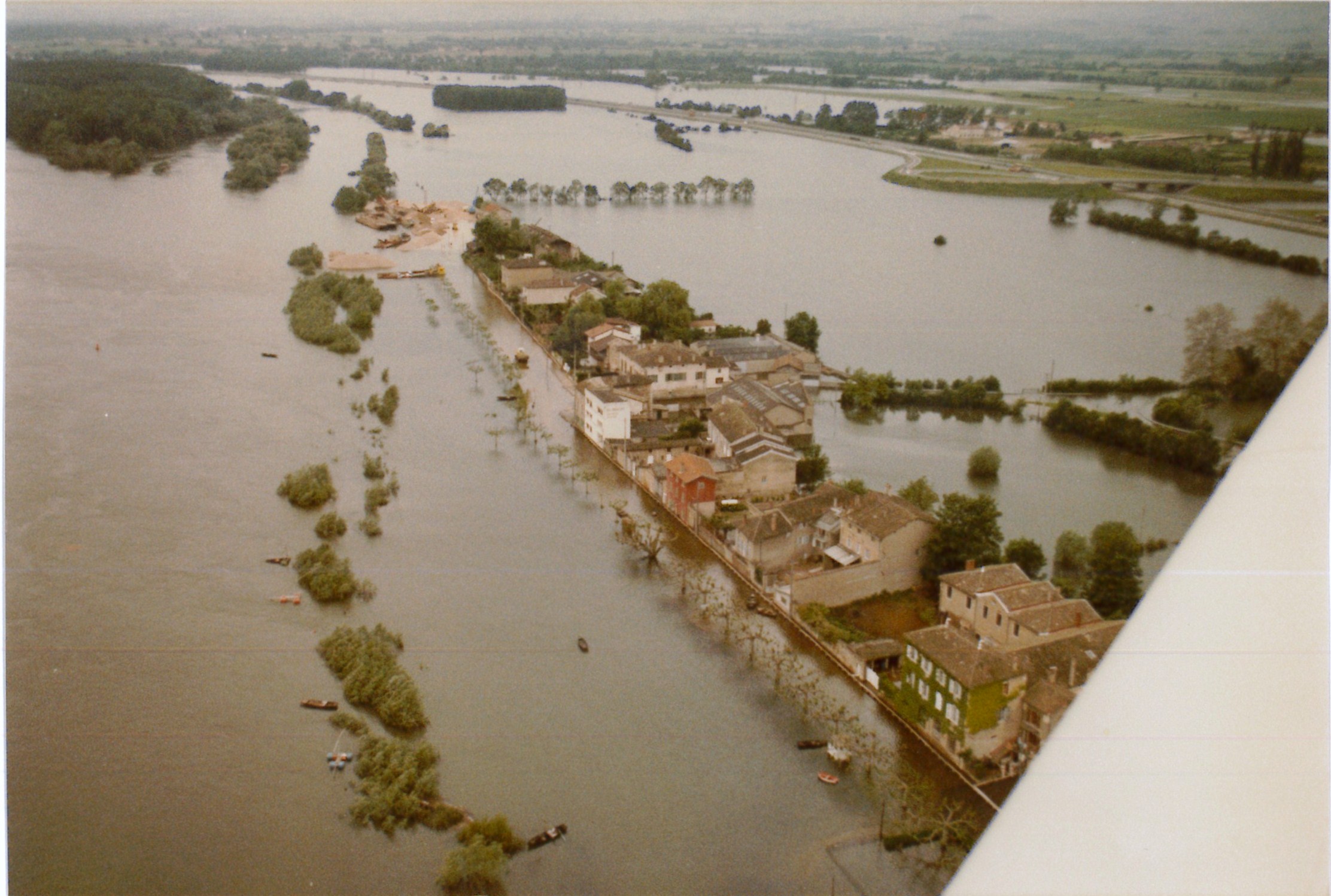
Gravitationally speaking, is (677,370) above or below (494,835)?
above

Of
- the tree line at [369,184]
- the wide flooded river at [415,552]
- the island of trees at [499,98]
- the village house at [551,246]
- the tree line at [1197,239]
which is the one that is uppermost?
the island of trees at [499,98]

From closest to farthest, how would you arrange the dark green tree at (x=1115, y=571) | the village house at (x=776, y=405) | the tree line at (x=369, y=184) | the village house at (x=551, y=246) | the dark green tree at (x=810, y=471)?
1. the dark green tree at (x=1115, y=571)
2. the dark green tree at (x=810, y=471)
3. the village house at (x=776, y=405)
4. the village house at (x=551, y=246)
5. the tree line at (x=369, y=184)

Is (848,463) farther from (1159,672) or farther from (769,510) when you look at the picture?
(1159,672)

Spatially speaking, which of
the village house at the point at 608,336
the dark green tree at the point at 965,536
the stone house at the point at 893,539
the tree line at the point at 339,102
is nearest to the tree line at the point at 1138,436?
the dark green tree at the point at 965,536

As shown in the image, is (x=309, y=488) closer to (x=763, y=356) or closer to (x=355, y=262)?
(x=763, y=356)

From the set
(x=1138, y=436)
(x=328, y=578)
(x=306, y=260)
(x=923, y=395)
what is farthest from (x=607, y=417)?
(x=306, y=260)

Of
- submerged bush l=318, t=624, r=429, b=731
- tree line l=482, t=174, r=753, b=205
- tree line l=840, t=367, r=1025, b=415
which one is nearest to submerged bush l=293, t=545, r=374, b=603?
submerged bush l=318, t=624, r=429, b=731

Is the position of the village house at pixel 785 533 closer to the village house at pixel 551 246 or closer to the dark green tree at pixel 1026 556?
the dark green tree at pixel 1026 556
